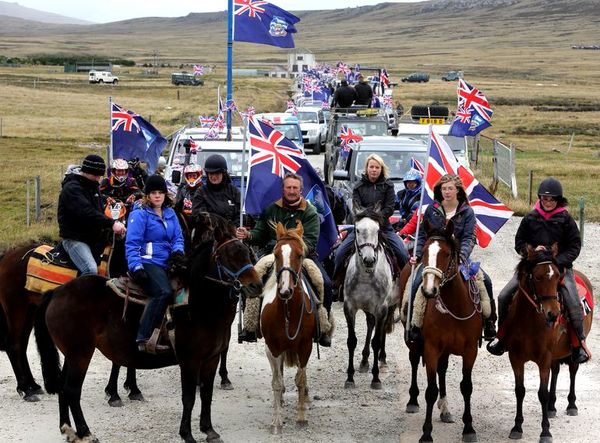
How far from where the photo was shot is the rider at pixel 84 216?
1034 cm

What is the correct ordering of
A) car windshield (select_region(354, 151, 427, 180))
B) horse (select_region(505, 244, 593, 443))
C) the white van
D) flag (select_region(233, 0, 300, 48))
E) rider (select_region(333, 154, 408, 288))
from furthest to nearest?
the white van
flag (select_region(233, 0, 300, 48))
car windshield (select_region(354, 151, 427, 180))
rider (select_region(333, 154, 408, 288))
horse (select_region(505, 244, 593, 443))

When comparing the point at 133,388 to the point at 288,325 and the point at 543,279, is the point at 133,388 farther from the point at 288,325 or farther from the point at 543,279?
the point at 543,279

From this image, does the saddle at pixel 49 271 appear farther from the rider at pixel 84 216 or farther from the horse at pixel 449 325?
the horse at pixel 449 325

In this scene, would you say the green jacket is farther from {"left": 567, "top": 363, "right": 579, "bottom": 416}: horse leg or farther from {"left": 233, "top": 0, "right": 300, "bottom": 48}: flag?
{"left": 233, "top": 0, "right": 300, "bottom": 48}: flag

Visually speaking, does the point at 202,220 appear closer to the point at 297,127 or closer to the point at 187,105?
the point at 297,127

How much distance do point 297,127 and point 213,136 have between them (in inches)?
337

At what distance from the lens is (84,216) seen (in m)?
10.4

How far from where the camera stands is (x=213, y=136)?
2425 centimetres

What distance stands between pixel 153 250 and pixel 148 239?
0.40 feet

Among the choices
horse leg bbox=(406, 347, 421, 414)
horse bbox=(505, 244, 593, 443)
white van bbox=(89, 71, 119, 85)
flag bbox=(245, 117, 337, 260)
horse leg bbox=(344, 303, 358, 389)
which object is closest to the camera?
horse bbox=(505, 244, 593, 443)

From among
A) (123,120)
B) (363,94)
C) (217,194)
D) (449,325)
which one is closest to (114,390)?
(217,194)

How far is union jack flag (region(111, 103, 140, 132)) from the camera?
61.5 feet

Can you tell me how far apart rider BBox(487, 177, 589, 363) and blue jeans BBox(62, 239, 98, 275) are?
175 inches

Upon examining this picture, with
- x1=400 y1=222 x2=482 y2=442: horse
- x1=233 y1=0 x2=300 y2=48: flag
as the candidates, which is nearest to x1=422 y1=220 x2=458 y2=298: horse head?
x1=400 y1=222 x2=482 y2=442: horse
